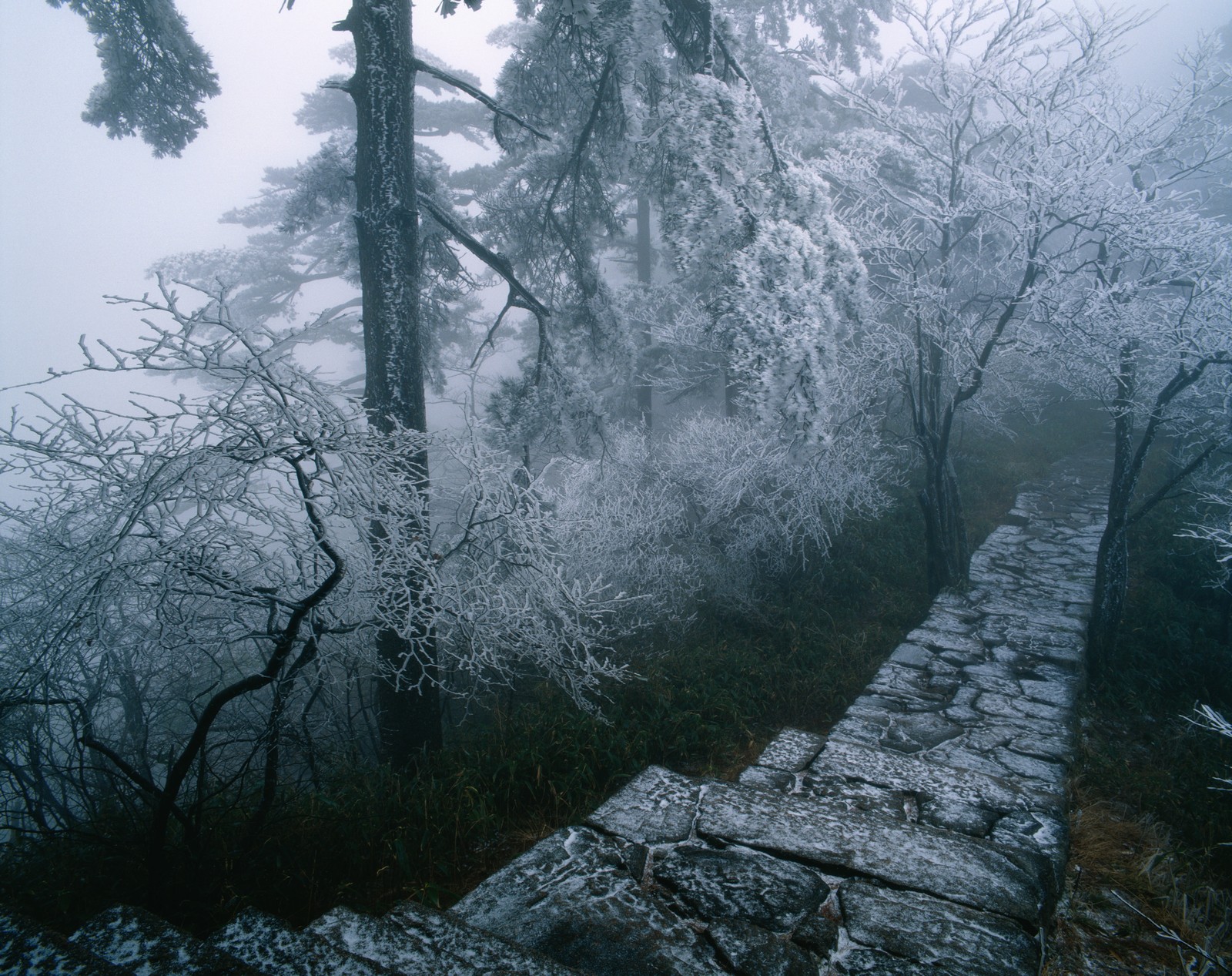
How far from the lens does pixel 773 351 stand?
171 inches

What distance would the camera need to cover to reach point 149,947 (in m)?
1.67

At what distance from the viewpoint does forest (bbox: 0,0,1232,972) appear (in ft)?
9.62

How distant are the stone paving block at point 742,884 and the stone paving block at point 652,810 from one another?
0.46ft

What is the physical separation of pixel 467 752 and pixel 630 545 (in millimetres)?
3422

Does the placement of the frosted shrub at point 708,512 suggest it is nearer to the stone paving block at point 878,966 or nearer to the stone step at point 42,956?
the stone paving block at point 878,966

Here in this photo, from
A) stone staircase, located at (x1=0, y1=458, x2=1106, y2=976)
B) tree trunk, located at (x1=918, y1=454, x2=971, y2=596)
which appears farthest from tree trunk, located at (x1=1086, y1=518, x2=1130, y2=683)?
stone staircase, located at (x1=0, y1=458, x2=1106, y2=976)

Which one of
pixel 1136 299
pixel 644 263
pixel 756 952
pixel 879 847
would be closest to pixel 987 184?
pixel 1136 299

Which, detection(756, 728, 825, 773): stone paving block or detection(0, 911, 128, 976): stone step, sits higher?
detection(756, 728, 825, 773): stone paving block

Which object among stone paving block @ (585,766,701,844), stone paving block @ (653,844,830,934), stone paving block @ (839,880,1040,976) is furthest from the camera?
stone paving block @ (585,766,701,844)

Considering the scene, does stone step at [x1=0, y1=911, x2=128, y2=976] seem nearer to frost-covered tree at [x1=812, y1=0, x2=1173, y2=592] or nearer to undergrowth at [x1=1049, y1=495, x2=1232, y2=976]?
undergrowth at [x1=1049, y1=495, x2=1232, y2=976]

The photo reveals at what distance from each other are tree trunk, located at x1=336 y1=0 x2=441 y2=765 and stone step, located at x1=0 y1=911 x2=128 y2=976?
290cm

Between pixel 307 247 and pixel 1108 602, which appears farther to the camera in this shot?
pixel 307 247

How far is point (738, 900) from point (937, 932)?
1.92 ft

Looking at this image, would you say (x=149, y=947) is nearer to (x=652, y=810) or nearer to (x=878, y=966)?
(x=652, y=810)
